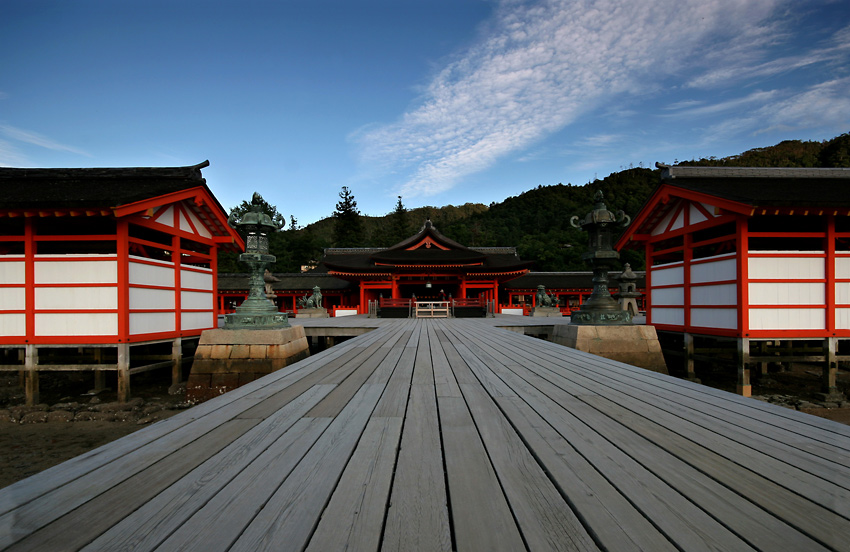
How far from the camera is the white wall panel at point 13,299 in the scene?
289 inches

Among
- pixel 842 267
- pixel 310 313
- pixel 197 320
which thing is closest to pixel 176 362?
pixel 197 320

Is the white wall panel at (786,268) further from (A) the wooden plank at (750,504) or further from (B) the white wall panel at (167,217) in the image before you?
(B) the white wall panel at (167,217)

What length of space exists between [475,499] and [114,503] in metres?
1.50

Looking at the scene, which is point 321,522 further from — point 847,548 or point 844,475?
point 844,475

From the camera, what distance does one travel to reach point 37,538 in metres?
1.28

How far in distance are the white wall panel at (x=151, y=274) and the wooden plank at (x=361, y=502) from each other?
318 inches

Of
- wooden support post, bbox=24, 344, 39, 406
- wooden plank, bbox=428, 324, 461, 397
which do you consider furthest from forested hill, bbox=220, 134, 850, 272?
wooden support post, bbox=24, 344, 39, 406

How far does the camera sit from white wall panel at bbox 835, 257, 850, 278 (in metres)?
7.49

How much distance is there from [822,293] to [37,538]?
11.4m

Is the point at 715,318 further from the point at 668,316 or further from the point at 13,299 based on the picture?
the point at 13,299

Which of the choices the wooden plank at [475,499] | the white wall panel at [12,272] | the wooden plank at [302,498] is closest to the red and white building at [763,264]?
the wooden plank at [475,499]

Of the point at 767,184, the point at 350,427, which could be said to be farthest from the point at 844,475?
the point at 767,184

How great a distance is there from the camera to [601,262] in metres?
7.65

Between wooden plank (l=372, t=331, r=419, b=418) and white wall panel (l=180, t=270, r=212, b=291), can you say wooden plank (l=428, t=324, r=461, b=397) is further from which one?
white wall panel (l=180, t=270, r=212, b=291)
